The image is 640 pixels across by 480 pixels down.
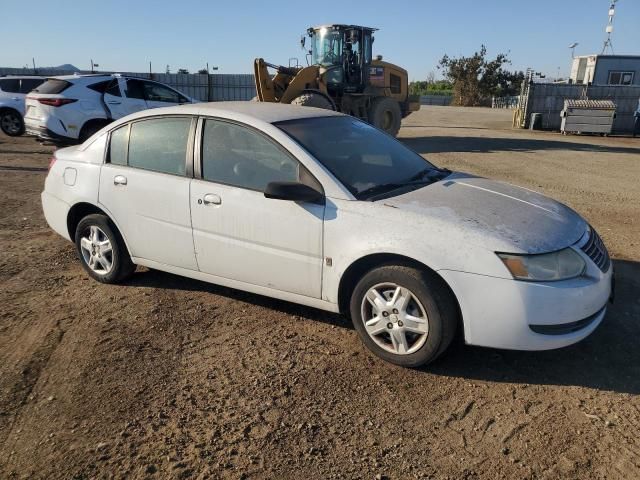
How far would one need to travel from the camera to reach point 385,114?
16.2 metres

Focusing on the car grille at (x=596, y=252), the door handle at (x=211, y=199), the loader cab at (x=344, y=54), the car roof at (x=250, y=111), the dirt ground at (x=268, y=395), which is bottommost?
the dirt ground at (x=268, y=395)

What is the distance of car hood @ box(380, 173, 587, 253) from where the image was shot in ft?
10.1

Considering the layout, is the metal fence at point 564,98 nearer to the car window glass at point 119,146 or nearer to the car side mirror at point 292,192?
the car window glass at point 119,146

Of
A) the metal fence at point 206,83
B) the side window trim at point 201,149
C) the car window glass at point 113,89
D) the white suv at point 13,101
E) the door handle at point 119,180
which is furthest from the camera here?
the metal fence at point 206,83

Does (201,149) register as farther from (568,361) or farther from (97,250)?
(568,361)

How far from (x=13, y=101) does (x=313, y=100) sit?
29.6 ft

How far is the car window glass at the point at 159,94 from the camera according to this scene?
1266cm

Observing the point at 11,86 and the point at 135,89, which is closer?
the point at 135,89

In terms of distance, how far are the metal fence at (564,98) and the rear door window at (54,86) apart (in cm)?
2039

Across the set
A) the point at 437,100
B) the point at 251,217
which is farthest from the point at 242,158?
the point at 437,100

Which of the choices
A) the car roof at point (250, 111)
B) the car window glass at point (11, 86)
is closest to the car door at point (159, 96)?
the car window glass at point (11, 86)

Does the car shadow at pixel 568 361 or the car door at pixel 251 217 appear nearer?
the car shadow at pixel 568 361

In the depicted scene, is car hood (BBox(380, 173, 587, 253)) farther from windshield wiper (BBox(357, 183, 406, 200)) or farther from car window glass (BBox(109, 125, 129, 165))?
car window glass (BBox(109, 125, 129, 165))

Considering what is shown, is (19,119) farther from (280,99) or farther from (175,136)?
(175,136)
